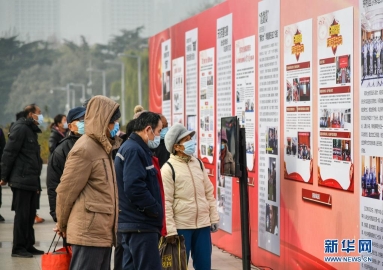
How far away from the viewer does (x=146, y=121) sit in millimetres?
7367

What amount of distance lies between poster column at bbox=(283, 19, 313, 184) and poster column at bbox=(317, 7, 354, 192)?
0.28m

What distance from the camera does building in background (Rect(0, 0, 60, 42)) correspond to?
91894 millimetres

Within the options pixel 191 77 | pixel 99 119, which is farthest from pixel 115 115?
pixel 191 77

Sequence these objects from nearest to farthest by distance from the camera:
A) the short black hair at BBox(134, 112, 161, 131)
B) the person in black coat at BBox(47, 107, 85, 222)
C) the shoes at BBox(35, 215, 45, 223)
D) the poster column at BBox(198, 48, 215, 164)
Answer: the short black hair at BBox(134, 112, 161, 131)
the person in black coat at BBox(47, 107, 85, 222)
the poster column at BBox(198, 48, 215, 164)
the shoes at BBox(35, 215, 45, 223)

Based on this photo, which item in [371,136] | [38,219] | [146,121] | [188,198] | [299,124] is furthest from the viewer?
[38,219]

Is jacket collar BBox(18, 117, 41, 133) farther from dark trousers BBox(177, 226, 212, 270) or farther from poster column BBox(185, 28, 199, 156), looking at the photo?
dark trousers BBox(177, 226, 212, 270)

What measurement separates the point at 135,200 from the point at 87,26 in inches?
4421

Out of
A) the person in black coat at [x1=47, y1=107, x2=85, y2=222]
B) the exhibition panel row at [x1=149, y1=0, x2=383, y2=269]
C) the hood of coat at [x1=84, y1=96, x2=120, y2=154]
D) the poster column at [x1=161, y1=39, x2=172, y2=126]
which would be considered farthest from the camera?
the poster column at [x1=161, y1=39, x2=172, y2=126]

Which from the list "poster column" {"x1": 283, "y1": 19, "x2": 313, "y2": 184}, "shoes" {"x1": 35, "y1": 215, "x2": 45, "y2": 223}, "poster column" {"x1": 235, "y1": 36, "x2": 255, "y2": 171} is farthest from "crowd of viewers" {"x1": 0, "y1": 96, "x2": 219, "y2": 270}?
"shoes" {"x1": 35, "y1": 215, "x2": 45, "y2": 223}

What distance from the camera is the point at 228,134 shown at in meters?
9.35

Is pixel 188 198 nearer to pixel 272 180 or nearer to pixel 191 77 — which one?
pixel 272 180

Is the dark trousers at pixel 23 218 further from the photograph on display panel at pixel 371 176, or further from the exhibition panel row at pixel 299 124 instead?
the photograph on display panel at pixel 371 176

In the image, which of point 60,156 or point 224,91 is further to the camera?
point 224,91

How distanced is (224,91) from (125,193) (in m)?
4.91
